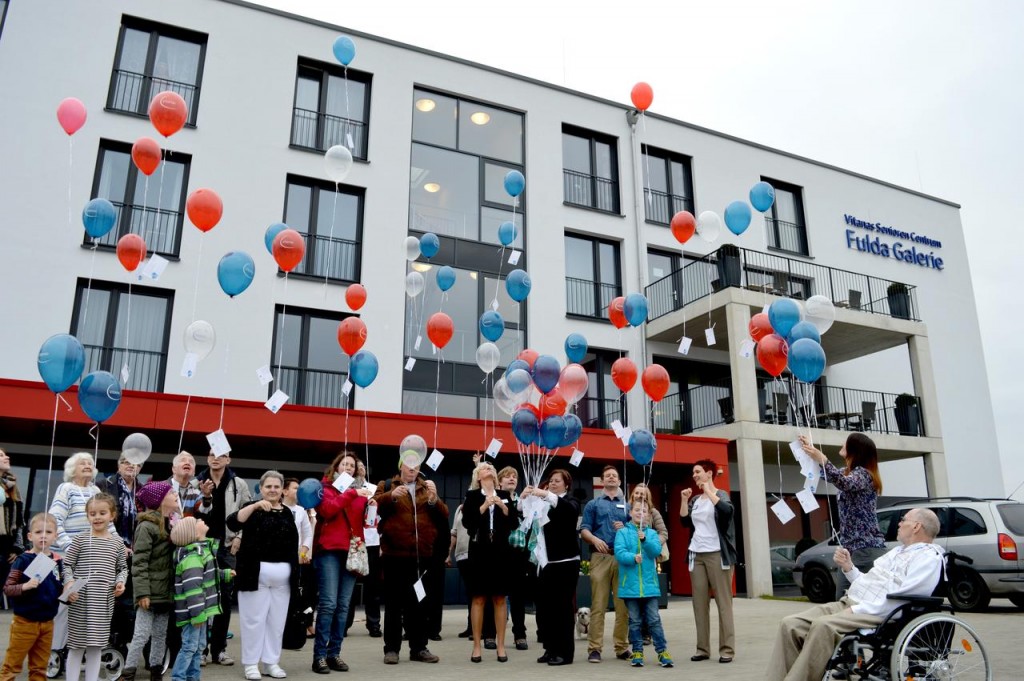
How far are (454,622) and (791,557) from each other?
33.1ft

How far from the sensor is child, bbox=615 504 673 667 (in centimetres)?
656

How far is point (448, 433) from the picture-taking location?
520 inches

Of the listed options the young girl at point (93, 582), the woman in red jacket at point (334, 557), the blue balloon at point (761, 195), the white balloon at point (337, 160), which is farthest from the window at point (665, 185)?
the young girl at point (93, 582)

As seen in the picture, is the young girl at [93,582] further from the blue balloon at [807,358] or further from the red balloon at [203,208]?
the blue balloon at [807,358]

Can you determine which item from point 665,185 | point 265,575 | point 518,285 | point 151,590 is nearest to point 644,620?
point 265,575

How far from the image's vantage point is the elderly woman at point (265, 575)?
5637 millimetres

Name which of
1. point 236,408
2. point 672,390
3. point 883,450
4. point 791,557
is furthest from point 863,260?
point 236,408

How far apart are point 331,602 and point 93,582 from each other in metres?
1.82

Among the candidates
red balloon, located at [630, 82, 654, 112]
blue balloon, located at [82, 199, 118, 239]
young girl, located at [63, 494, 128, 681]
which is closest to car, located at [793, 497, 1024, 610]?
red balloon, located at [630, 82, 654, 112]

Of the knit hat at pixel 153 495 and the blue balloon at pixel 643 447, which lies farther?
the blue balloon at pixel 643 447

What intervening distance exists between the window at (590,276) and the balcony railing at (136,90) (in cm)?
888

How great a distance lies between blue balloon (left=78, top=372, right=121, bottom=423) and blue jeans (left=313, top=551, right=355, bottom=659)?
2.59 m

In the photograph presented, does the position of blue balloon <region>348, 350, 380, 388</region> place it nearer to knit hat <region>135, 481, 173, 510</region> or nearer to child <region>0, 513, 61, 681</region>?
knit hat <region>135, 481, 173, 510</region>

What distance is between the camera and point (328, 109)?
16.1 metres
